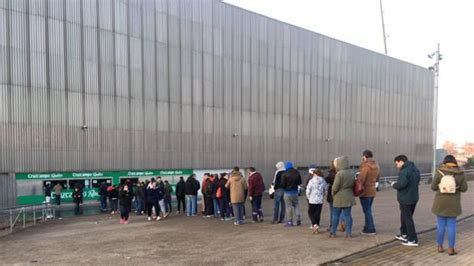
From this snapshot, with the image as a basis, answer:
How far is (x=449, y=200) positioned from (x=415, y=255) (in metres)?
1.07

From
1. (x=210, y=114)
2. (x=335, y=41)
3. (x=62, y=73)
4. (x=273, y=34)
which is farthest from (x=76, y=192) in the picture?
(x=335, y=41)

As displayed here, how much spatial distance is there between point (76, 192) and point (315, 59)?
21.6 metres

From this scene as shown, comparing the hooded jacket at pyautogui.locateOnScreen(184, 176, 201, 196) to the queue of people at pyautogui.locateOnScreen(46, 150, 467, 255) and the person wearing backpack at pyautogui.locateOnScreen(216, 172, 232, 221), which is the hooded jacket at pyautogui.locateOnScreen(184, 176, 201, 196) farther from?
the person wearing backpack at pyautogui.locateOnScreen(216, 172, 232, 221)

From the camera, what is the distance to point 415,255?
7.62m

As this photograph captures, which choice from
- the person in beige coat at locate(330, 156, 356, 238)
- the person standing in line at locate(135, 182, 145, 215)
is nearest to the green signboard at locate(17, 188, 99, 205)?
the person standing in line at locate(135, 182, 145, 215)

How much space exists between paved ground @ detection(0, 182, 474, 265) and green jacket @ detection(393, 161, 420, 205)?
0.92 metres

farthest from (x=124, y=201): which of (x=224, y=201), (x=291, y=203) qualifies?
(x=291, y=203)

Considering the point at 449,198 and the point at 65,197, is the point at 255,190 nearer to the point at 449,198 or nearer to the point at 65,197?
the point at 449,198

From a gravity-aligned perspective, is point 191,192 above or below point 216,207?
above

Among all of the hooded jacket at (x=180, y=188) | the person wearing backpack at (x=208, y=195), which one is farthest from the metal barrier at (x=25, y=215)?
the person wearing backpack at (x=208, y=195)

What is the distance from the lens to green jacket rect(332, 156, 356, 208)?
30.0ft

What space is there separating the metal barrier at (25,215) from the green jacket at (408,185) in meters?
11.4

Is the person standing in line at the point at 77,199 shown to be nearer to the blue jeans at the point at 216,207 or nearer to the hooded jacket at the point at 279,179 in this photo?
the blue jeans at the point at 216,207

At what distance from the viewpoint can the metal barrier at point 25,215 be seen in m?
14.7
